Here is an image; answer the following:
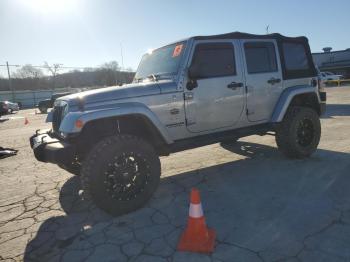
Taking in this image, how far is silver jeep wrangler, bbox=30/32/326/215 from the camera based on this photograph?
3855 millimetres

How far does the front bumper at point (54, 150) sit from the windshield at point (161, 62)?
1.63 meters

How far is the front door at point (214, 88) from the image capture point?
14.9 ft

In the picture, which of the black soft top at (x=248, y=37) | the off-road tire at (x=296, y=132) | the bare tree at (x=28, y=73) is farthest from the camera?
the bare tree at (x=28, y=73)

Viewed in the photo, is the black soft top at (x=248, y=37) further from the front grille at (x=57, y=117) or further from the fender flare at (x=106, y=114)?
the front grille at (x=57, y=117)

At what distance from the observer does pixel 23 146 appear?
9.63 metres

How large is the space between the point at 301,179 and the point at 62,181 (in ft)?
12.5

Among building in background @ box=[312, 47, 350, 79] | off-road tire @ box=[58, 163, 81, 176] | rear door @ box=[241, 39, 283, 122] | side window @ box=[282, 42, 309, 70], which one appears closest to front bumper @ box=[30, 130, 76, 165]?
off-road tire @ box=[58, 163, 81, 176]

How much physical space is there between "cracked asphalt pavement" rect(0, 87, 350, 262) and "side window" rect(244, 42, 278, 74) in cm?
163

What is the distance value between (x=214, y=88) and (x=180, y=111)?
650mm

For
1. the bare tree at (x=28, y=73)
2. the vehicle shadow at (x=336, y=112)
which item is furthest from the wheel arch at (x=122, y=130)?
the bare tree at (x=28, y=73)

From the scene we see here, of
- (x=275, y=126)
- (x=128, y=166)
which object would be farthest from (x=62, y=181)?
(x=275, y=126)

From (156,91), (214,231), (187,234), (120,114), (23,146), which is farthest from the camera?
(23,146)

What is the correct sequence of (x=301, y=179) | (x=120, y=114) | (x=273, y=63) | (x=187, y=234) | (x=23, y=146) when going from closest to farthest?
(x=187, y=234)
(x=120, y=114)
(x=301, y=179)
(x=273, y=63)
(x=23, y=146)

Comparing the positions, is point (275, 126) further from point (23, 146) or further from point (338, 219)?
point (23, 146)
